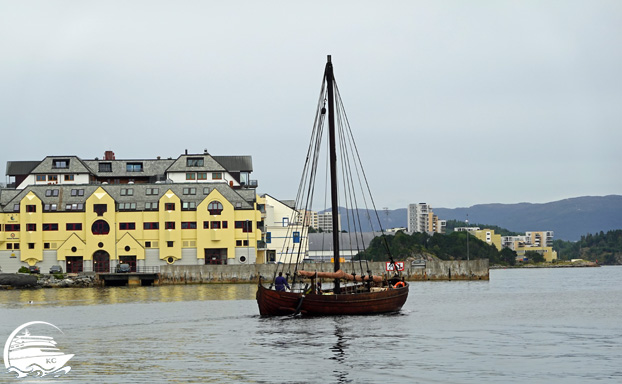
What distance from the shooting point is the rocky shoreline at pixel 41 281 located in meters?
123

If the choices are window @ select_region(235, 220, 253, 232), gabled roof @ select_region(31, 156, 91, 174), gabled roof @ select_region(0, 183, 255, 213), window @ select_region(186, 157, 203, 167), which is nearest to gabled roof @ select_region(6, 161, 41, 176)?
gabled roof @ select_region(31, 156, 91, 174)

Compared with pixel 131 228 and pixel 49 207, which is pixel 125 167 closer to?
pixel 49 207

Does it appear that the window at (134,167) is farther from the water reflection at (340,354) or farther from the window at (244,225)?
the water reflection at (340,354)

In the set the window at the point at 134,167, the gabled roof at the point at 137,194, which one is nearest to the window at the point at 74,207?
the gabled roof at the point at 137,194

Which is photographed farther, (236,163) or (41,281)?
(236,163)

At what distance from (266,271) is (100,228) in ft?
94.1

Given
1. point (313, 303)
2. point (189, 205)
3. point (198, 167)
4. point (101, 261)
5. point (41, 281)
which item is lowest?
point (313, 303)

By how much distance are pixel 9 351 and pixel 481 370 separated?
21987 mm

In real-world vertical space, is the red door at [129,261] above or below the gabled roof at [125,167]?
below

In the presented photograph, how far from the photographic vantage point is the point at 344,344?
43906 millimetres

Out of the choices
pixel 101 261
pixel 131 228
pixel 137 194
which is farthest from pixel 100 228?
pixel 137 194

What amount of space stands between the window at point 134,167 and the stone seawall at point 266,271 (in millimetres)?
31233

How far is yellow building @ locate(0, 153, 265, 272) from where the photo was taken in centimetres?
13662

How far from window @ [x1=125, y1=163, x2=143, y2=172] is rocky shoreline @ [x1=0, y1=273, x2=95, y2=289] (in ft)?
103
